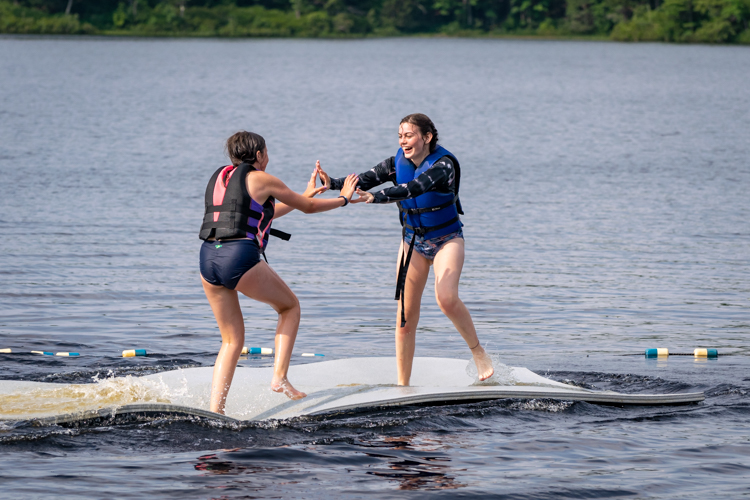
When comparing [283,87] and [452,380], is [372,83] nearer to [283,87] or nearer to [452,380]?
[283,87]

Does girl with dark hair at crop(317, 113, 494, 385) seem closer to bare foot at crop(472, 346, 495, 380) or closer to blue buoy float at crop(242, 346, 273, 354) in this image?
bare foot at crop(472, 346, 495, 380)

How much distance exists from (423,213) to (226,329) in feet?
6.08

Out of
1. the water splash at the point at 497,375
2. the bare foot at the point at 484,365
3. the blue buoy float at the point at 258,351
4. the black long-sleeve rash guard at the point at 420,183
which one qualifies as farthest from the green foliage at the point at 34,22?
the bare foot at the point at 484,365

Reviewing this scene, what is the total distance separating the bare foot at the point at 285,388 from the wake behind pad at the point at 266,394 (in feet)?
0.29

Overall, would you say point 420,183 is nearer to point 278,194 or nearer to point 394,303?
point 278,194

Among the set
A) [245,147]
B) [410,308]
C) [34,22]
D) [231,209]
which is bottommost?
[410,308]

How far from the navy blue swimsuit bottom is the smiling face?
5.10 ft

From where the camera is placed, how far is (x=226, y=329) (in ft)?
24.0

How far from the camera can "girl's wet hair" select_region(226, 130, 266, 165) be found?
7141mm

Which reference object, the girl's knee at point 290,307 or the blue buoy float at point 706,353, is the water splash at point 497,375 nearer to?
the girl's knee at point 290,307

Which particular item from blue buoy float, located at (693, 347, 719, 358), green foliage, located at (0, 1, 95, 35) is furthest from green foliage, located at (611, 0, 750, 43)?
blue buoy float, located at (693, 347, 719, 358)

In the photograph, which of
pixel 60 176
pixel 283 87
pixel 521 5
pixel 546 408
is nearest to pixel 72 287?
pixel 546 408

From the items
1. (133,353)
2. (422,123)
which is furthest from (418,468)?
(133,353)

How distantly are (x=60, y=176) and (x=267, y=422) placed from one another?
19238mm
